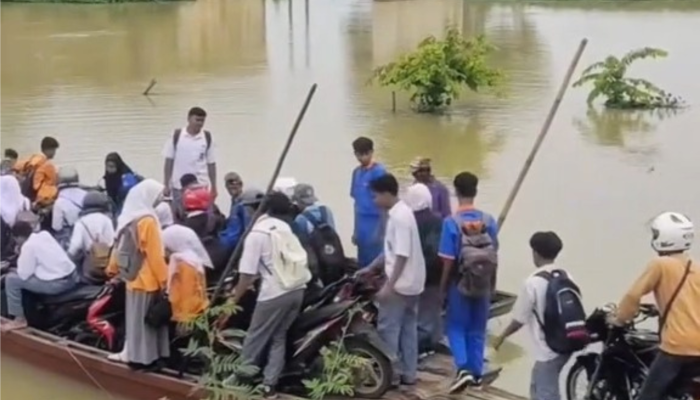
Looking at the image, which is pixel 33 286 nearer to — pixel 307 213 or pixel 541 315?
pixel 307 213

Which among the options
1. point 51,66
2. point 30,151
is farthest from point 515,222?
point 51,66

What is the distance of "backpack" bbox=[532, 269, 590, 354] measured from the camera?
6.44 meters

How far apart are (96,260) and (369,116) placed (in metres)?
12.5

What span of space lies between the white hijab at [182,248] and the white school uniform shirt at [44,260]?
130 centimetres

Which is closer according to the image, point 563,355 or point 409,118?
point 563,355

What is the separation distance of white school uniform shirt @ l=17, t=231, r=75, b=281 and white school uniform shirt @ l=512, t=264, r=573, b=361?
3578 millimetres

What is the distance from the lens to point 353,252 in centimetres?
1194

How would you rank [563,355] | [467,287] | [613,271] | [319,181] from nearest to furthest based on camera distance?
[563,355] < [467,287] < [613,271] < [319,181]

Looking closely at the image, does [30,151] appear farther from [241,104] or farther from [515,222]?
[515,222]

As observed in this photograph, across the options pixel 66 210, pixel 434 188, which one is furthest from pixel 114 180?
pixel 434 188

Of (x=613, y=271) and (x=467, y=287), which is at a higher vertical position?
(x=467, y=287)

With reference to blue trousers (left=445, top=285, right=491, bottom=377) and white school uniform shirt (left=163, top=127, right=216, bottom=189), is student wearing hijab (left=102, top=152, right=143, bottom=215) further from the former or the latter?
blue trousers (left=445, top=285, right=491, bottom=377)

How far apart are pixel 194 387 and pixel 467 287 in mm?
1835

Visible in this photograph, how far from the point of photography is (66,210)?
9.55 m
